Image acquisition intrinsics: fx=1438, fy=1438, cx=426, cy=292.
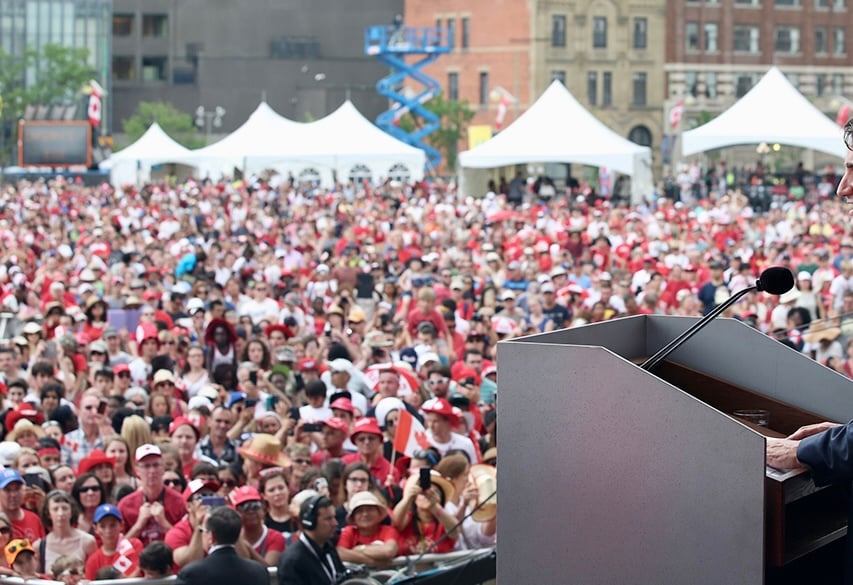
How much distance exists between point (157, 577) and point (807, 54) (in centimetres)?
8626

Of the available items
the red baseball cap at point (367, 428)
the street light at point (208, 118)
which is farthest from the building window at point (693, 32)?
the red baseball cap at point (367, 428)

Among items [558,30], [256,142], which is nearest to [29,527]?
[256,142]

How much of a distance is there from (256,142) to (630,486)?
31883 millimetres

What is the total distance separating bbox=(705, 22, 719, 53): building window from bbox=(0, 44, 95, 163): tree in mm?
42731

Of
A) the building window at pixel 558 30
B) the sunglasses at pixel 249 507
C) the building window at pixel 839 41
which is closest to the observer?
the sunglasses at pixel 249 507

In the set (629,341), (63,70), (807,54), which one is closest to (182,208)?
(629,341)

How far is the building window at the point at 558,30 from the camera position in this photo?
8788cm

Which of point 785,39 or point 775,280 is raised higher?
point 785,39

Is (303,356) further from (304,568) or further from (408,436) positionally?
(304,568)

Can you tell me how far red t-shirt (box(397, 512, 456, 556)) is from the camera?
738cm

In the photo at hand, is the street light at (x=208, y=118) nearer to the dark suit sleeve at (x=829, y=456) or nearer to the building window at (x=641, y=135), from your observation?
the building window at (x=641, y=135)

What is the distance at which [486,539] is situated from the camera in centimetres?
750

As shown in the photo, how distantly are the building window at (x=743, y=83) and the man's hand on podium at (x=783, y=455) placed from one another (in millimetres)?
86622

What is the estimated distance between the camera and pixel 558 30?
3460 inches
